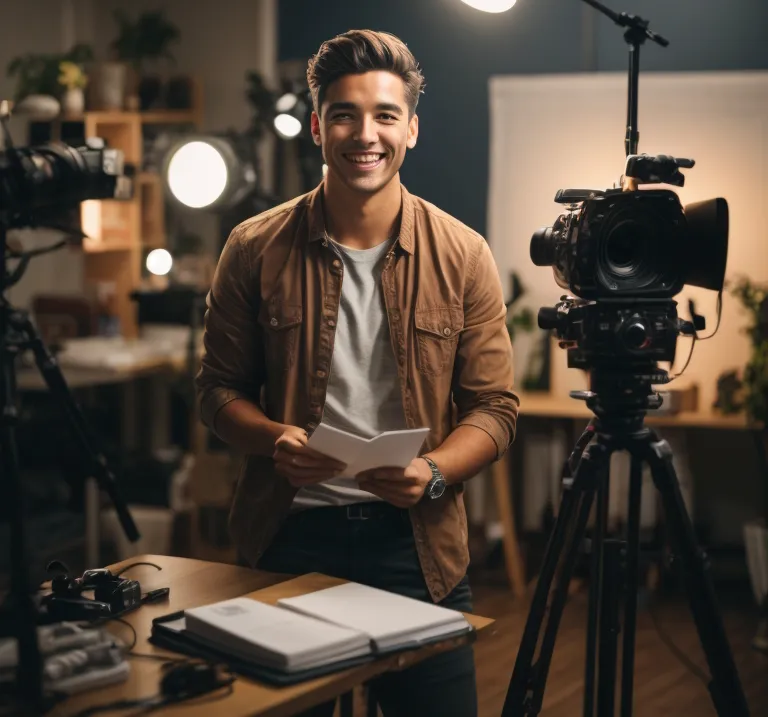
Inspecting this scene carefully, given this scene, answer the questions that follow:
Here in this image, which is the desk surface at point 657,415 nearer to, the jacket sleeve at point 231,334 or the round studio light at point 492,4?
the round studio light at point 492,4

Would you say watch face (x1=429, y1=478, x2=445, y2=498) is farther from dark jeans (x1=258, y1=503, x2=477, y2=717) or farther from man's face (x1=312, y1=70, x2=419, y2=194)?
man's face (x1=312, y1=70, x2=419, y2=194)

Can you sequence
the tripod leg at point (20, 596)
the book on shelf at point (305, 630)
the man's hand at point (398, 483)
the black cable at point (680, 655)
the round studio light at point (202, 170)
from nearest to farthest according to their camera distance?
the tripod leg at point (20, 596) → the book on shelf at point (305, 630) → the man's hand at point (398, 483) → the black cable at point (680, 655) → the round studio light at point (202, 170)

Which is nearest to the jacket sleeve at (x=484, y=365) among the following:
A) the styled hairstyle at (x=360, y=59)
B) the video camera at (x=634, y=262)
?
the video camera at (x=634, y=262)

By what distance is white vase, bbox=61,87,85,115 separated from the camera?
600 cm

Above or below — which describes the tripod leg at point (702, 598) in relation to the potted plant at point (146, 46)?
below

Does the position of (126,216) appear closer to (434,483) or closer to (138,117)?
(138,117)

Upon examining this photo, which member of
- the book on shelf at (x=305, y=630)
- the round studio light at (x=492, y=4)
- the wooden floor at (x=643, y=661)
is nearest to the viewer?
the book on shelf at (x=305, y=630)

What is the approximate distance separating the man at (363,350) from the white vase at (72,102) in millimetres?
4229

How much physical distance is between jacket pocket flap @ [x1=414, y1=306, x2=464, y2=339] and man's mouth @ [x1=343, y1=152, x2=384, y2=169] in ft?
0.86

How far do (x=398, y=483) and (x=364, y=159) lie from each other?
1.80ft

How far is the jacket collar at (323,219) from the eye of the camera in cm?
206

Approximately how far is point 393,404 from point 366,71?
56 cm

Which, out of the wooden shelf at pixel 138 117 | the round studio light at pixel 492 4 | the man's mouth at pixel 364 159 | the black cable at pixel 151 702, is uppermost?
the wooden shelf at pixel 138 117

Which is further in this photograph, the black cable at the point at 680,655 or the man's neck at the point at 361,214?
the black cable at the point at 680,655
